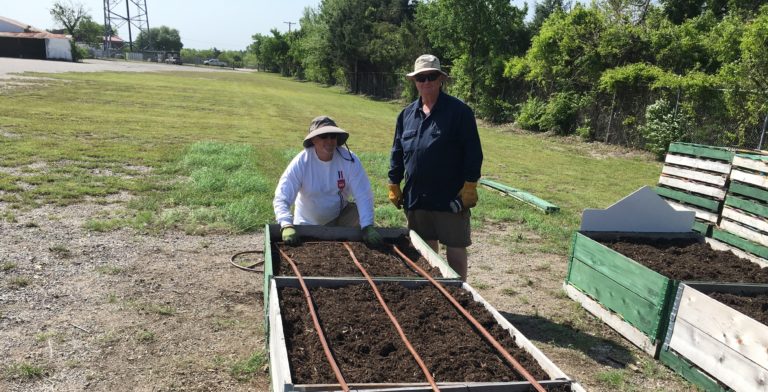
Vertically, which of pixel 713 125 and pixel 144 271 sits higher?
pixel 713 125

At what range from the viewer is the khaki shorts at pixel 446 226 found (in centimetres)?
441

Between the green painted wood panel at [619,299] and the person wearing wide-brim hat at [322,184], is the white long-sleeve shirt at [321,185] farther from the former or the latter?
the green painted wood panel at [619,299]

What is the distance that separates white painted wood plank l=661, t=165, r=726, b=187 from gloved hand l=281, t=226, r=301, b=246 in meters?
4.88

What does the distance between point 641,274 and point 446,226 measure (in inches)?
62.2

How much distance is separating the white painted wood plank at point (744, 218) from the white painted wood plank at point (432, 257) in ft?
12.2

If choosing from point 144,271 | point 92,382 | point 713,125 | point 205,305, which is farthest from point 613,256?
point 713,125

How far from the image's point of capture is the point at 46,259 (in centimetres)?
527

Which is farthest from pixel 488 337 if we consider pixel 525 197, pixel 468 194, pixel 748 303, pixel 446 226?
pixel 525 197

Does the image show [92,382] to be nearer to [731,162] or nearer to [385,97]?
[731,162]

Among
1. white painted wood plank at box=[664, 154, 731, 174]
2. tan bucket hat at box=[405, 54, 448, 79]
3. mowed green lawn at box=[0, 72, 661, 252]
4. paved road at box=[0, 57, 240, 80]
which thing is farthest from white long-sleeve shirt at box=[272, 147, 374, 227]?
paved road at box=[0, 57, 240, 80]

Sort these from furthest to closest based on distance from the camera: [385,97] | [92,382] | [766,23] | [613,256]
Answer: [385,97] < [766,23] < [613,256] < [92,382]

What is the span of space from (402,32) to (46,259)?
1305 inches

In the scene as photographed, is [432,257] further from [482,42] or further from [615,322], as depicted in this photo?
[482,42]

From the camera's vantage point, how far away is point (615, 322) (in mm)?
4512
